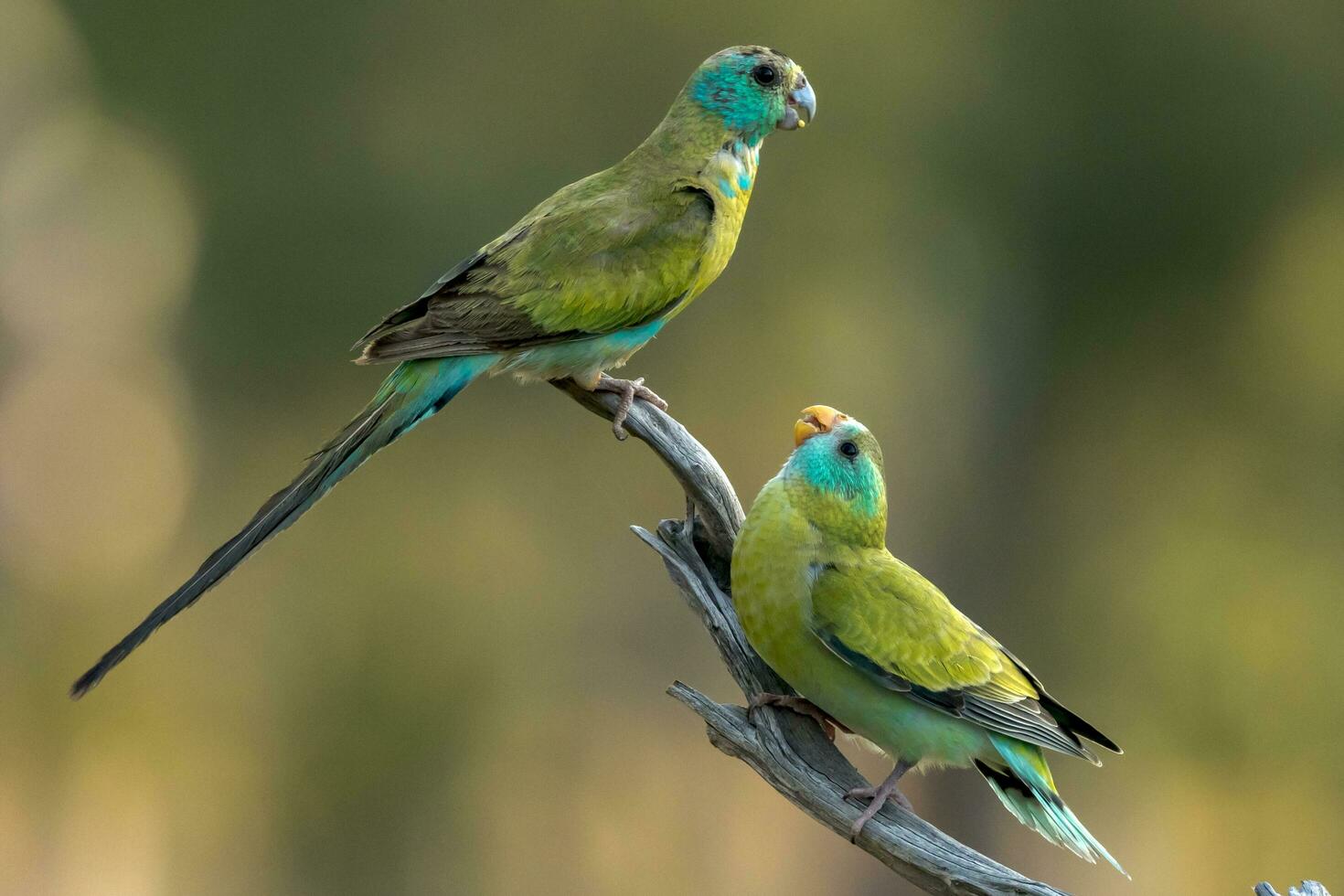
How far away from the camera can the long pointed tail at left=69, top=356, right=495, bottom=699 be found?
3344 mm

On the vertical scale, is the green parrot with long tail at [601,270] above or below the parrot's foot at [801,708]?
above

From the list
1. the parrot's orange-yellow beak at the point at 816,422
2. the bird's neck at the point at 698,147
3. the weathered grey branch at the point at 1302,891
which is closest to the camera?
the weathered grey branch at the point at 1302,891

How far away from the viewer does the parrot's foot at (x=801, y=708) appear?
12.2 ft

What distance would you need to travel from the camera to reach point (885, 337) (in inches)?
424

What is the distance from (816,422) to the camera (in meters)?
3.88

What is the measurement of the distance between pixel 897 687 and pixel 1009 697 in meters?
0.30

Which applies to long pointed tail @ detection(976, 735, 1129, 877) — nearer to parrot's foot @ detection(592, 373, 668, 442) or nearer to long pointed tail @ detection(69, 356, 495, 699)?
parrot's foot @ detection(592, 373, 668, 442)

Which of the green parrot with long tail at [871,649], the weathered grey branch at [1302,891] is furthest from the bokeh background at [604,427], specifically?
the weathered grey branch at [1302,891]

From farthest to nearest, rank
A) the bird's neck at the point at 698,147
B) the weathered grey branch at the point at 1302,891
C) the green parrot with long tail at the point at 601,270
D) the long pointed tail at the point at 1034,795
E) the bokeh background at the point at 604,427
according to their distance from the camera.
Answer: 1. the bokeh background at the point at 604,427
2. the bird's neck at the point at 698,147
3. the green parrot with long tail at the point at 601,270
4. the long pointed tail at the point at 1034,795
5. the weathered grey branch at the point at 1302,891

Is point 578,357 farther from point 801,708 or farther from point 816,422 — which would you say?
point 801,708

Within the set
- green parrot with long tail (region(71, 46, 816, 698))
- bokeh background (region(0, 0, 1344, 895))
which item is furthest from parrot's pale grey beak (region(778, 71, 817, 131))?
bokeh background (region(0, 0, 1344, 895))

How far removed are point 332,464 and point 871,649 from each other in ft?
4.90

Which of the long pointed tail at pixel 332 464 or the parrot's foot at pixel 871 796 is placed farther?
the parrot's foot at pixel 871 796

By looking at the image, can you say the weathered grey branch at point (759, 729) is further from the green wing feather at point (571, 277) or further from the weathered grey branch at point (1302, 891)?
the weathered grey branch at point (1302, 891)
